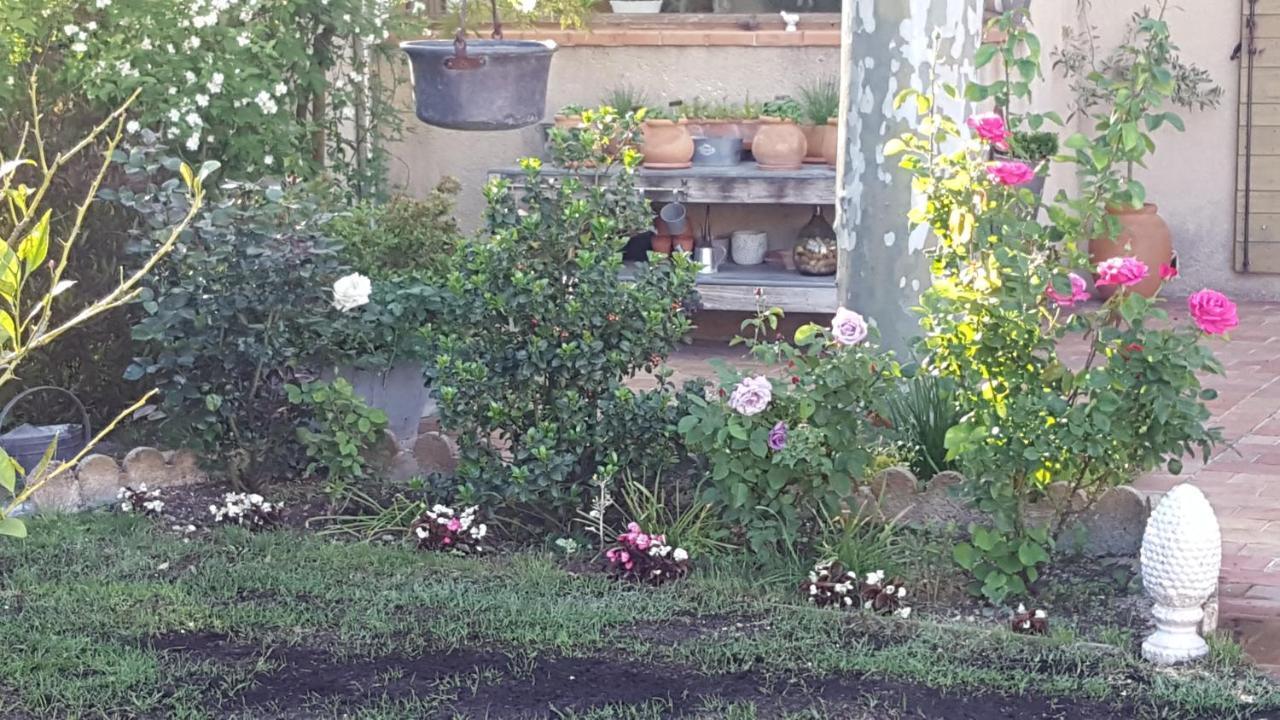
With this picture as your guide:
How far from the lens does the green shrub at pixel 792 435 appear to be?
4.50 m

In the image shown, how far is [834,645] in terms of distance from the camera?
160 inches

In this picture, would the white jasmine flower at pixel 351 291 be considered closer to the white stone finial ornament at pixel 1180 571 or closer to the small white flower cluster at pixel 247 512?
the small white flower cluster at pixel 247 512

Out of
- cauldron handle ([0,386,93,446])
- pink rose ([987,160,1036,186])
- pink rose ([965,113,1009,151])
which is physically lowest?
cauldron handle ([0,386,93,446])

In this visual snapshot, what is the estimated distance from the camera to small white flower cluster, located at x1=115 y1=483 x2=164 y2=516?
5.30m

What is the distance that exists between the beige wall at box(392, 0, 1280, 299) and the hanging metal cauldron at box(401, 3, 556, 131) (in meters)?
2.85

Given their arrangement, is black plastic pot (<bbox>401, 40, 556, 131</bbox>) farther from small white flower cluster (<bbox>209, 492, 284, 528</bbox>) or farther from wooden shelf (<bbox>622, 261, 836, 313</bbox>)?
wooden shelf (<bbox>622, 261, 836, 313</bbox>)

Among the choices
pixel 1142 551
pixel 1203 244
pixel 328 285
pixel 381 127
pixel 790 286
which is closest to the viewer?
pixel 1142 551

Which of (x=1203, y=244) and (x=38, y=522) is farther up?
(x=1203, y=244)

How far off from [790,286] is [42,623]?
4.39m

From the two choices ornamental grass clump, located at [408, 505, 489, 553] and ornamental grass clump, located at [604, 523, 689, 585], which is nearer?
ornamental grass clump, located at [604, 523, 689, 585]

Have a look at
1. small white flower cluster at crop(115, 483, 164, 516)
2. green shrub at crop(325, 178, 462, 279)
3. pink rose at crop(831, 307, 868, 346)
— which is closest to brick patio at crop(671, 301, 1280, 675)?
pink rose at crop(831, 307, 868, 346)

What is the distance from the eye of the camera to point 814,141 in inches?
322

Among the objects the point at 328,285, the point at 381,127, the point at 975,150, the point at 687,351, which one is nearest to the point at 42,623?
the point at 328,285

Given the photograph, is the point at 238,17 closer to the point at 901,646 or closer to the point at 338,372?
the point at 338,372
